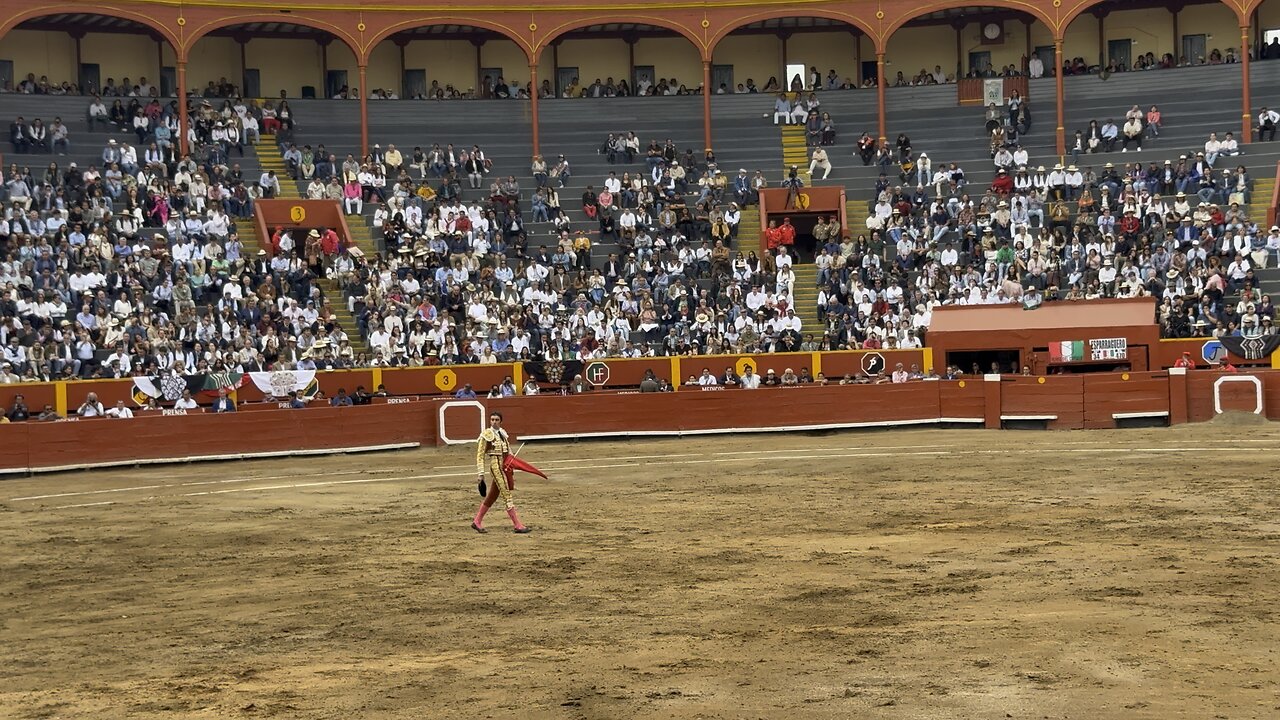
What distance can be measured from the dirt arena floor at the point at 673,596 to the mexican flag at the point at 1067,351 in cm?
791

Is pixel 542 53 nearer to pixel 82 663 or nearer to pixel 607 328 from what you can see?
pixel 607 328

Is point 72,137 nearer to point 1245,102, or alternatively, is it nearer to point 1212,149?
point 1212,149

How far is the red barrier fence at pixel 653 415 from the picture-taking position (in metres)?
25.8

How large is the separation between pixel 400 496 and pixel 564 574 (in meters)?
7.03

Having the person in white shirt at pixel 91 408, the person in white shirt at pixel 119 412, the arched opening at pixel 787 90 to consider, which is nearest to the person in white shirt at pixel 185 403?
the person in white shirt at pixel 119 412

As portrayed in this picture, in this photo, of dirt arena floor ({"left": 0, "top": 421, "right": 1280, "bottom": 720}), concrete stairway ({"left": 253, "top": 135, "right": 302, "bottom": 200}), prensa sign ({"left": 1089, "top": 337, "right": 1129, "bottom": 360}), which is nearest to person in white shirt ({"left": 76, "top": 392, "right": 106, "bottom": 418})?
dirt arena floor ({"left": 0, "top": 421, "right": 1280, "bottom": 720})

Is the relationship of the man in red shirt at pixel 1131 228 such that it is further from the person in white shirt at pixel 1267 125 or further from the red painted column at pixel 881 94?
the red painted column at pixel 881 94

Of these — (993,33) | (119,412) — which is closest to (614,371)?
(119,412)

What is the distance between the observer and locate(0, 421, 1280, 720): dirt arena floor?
944cm

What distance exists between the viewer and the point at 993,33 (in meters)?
43.2

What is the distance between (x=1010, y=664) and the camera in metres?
9.80

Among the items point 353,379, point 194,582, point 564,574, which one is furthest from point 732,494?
point 353,379

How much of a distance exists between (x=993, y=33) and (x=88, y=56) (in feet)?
76.6

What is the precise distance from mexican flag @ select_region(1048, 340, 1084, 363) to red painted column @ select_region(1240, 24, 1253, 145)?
9.60 m
